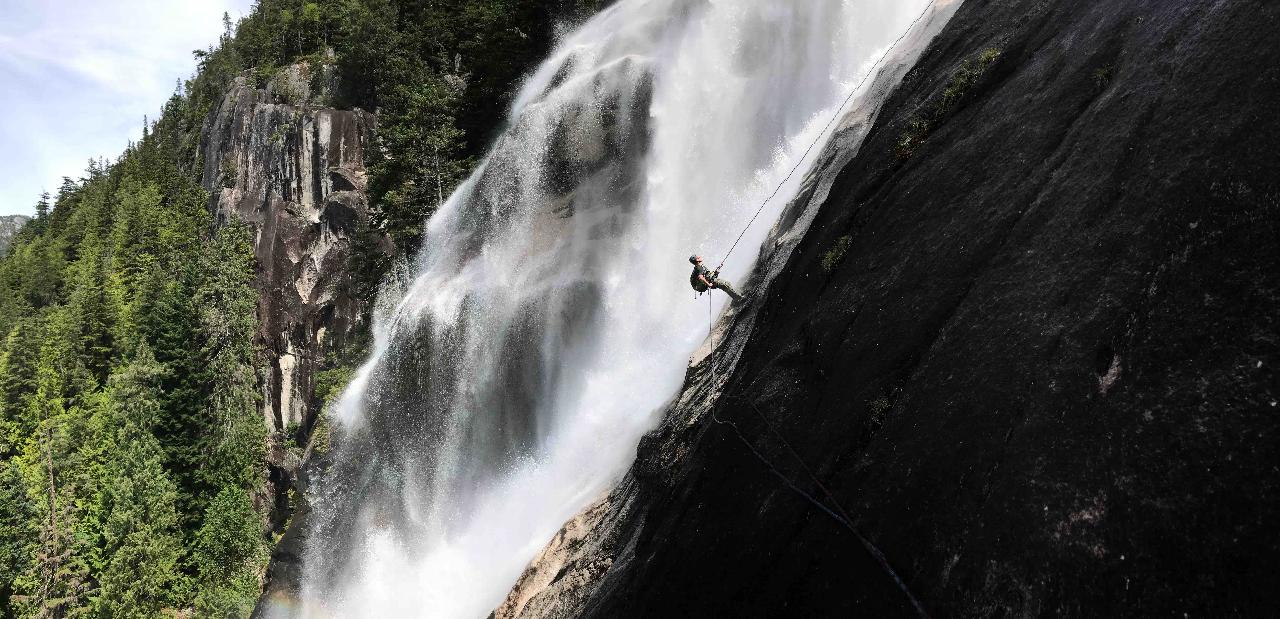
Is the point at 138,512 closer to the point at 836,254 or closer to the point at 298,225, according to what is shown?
the point at 298,225

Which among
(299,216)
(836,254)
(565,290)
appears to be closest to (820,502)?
(836,254)

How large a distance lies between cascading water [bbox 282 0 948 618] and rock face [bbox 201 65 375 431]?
662 inches

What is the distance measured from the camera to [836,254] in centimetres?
867

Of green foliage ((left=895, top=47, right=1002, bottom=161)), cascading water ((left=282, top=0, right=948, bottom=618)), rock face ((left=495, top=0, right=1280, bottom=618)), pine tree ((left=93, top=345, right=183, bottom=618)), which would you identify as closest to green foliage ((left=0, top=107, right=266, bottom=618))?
pine tree ((left=93, top=345, right=183, bottom=618))

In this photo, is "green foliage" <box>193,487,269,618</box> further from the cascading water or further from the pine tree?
the cascading water

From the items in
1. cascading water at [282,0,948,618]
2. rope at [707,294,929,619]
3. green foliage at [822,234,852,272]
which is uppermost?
cascading water at [282,0,948,618]

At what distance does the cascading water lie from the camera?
61.5 ft

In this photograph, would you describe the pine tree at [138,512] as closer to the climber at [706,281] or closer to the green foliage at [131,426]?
the green foliage at [131,426]

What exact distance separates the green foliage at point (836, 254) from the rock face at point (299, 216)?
3453 cm

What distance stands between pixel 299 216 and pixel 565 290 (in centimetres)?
3505

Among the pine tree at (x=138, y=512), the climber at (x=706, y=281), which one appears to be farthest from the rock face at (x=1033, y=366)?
the pine tree at (x=138, y=512)

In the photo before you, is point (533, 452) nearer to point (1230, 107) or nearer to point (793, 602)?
point (793, 602)

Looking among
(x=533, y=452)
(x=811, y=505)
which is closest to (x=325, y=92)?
(x=533, y=452)

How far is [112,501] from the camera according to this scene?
1619 inches
